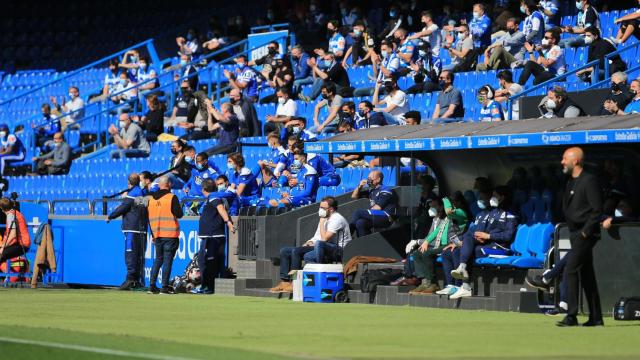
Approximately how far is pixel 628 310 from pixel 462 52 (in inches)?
450

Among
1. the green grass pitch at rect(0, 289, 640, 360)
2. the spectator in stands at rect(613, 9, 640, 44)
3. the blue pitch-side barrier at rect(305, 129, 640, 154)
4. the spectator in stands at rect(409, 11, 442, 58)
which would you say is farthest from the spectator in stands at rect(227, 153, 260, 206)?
the spectator in stands at rect(613, 9, 640, 44)

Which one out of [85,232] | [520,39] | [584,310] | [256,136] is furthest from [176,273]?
[584,310]

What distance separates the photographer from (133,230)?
23828 mm

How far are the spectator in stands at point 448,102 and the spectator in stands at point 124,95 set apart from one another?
11.0 meters

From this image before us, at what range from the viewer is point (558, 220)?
18109 millimetres

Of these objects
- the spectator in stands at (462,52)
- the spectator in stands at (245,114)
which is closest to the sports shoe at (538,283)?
the spectator in stands at (462,52)

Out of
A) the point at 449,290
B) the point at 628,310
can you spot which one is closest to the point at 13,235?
the point at 449,290

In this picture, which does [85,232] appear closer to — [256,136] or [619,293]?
[256,136]

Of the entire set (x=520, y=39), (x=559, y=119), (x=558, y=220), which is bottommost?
(x=558, y=220)

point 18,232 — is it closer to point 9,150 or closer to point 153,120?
point 153,120

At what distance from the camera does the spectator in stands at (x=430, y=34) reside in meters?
27.0

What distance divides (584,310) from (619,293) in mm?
477

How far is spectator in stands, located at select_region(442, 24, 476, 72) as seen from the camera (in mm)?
25922

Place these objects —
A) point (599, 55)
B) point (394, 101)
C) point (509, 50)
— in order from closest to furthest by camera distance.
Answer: point (599, 55) → point (394, 101) → point (509, 50)
